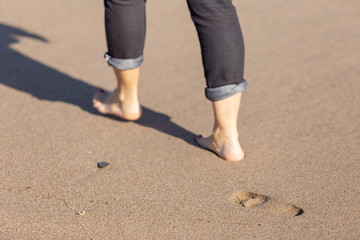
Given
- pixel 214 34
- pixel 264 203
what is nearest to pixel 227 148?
pixel 264 203

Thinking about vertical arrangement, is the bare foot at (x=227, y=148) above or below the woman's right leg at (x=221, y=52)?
below

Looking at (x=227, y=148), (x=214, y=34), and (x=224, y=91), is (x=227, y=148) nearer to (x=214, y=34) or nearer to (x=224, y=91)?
(x=224, y=91)

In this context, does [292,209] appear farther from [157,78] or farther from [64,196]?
[157,78]

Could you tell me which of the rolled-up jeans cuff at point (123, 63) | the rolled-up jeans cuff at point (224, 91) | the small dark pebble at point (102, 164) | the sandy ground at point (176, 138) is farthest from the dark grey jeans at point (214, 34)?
the small dark pebble at point (102, 164)

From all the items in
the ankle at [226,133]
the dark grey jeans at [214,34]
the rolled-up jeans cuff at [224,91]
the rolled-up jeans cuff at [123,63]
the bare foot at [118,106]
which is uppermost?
the dark grey jeans at [214,34]

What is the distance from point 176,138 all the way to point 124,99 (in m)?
0.31

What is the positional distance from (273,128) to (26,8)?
2.50m

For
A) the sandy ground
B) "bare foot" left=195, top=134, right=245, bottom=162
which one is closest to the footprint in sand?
the sandy ground

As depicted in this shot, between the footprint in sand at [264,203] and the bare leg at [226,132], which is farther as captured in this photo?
the bare leg at [226,132]

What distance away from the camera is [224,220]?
5.96 feet

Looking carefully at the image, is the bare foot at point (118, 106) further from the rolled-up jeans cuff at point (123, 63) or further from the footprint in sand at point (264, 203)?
the footprint in sand at point (264, 203)

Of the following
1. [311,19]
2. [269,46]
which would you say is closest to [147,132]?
[269,46]

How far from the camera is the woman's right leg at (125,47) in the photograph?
226cm

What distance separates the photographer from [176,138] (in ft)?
7.95
